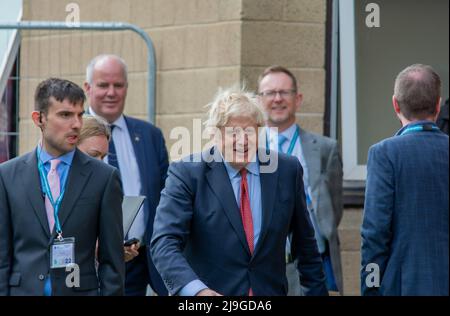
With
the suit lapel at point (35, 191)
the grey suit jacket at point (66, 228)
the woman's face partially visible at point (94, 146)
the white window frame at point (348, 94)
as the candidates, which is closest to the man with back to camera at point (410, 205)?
the grey suit jacket at point (66, 228)

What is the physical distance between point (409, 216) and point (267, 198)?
2.64 ft

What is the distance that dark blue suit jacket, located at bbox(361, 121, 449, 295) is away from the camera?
20.0ft

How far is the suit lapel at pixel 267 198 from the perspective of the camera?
648cm

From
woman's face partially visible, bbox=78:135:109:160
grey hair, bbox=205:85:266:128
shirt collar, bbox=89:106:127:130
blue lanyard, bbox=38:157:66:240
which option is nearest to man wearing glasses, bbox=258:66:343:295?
shirt collar, bbox=89:106:127:130

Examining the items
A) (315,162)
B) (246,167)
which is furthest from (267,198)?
(315,162)

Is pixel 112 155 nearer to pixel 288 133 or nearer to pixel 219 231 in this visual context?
pixel 288 133

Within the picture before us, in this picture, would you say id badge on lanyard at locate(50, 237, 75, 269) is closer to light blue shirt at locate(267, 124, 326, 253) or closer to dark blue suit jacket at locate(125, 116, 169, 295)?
dark blue suit jacket at locate(125, 116, 169, 295)

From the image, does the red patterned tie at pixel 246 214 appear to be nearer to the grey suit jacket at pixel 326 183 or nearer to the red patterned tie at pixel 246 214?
the red patterned tie at pixel 246 214

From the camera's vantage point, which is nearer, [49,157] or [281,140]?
[49,157]

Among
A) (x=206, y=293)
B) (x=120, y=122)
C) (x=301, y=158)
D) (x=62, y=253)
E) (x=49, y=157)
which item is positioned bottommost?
(x=206, y=293)

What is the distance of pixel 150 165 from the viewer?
8.60 metres

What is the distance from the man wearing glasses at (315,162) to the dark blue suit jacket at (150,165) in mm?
787
